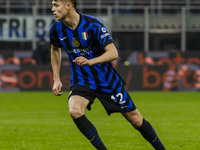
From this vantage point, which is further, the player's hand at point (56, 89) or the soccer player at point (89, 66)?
the player's hand at point (56, 89)

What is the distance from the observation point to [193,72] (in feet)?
69.5

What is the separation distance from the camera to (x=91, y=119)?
11875 mm

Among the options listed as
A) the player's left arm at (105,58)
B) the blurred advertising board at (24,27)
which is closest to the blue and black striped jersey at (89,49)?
the player's left arm at (105,58)

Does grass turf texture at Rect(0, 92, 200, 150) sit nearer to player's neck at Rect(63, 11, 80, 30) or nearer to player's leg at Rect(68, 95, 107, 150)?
player's leg at Rect(68, 95, 107, 150)

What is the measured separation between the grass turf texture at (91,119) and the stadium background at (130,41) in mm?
3777

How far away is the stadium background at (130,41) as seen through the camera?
21.1 meters

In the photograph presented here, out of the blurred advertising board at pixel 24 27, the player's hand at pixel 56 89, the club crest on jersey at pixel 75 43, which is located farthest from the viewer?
Answer: the blurred advertising board at pixel 24 27

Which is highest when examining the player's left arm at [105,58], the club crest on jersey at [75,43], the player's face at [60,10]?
the player's face at [60,10]

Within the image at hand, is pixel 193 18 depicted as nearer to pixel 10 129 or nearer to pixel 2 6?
pixel 2 6

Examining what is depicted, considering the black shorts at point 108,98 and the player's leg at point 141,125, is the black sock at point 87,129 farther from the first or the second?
the player's leg at point 141,125

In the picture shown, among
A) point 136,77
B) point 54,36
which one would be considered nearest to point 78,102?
point 54,36

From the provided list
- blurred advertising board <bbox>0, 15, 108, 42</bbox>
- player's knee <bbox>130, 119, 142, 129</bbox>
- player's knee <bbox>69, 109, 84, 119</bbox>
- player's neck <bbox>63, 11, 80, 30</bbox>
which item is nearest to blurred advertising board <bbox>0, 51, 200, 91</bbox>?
blurred advertising board <bbox>0, 15, 108, 42</bbox>

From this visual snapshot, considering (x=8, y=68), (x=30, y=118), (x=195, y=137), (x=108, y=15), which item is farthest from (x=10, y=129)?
(x=108, y=15)

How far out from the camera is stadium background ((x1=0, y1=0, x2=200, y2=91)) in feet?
69.1
